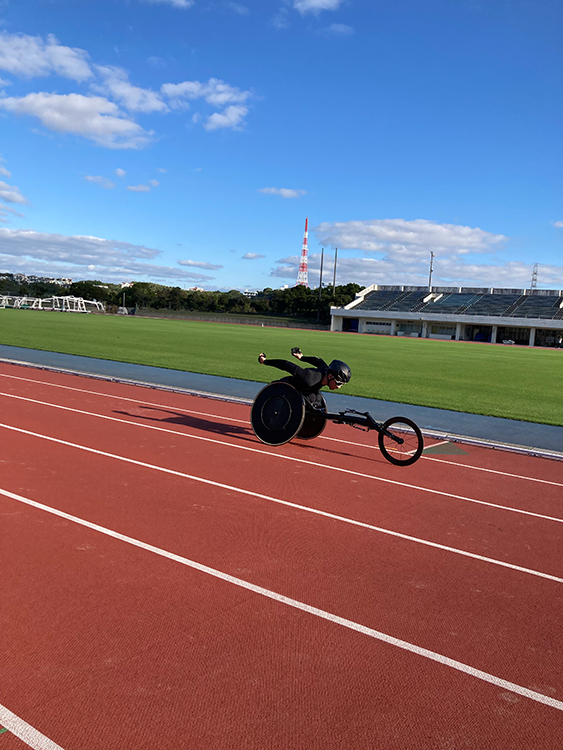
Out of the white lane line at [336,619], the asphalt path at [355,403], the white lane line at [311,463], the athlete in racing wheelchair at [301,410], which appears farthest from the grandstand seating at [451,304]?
the white lane line at [336,619]

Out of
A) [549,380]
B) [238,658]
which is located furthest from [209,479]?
[549,380]

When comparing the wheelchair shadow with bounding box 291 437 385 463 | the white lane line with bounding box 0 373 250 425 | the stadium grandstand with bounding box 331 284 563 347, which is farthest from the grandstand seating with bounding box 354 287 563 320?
the wheelchair shadow with bounding box 291 437 385 463

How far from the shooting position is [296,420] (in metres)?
9.05

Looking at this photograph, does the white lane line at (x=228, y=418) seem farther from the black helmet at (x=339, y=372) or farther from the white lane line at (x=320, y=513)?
the white lane line at (x=320, y=513)

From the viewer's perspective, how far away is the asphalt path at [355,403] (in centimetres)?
1108

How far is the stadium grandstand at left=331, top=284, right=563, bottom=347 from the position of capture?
7531 cm

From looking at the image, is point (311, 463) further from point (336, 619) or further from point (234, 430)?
point (336, 619)

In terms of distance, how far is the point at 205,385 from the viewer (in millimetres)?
16172

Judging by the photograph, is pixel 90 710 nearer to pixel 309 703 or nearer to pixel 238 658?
pixel 238 658

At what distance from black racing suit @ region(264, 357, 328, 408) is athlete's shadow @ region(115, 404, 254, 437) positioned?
4.86 ft

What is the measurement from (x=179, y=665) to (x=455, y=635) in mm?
1904

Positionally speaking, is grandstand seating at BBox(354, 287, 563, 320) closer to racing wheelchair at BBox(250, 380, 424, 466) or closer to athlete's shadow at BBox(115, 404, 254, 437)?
athlete's shadow at BBox(115, 404, 254, 437)

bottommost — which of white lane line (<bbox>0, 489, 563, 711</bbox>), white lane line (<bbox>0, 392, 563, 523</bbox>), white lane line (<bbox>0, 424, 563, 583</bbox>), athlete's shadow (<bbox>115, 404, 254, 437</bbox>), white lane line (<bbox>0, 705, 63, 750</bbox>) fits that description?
white lane line (<bbox>0, 705, 63, 750</bbox>)

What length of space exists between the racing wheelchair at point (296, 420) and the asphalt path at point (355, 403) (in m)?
2.28
